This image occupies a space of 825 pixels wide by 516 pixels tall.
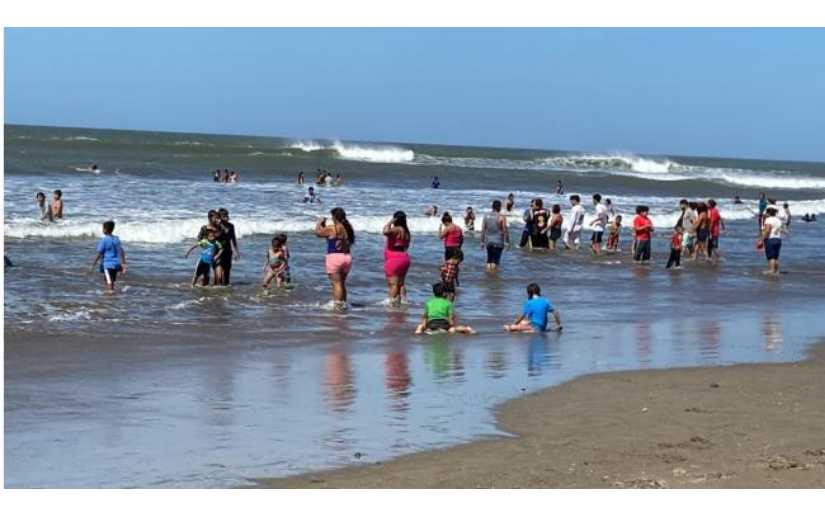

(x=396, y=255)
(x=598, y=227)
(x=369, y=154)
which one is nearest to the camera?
(x=396, y=255)

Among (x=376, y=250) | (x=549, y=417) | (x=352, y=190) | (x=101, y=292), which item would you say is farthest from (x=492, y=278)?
(x=352, y=190)

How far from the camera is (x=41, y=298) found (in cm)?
1672

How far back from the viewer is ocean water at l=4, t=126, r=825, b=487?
8.51 meters

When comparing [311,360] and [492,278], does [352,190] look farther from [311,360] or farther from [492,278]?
[311,360]

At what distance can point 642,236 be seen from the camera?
25.8 meters

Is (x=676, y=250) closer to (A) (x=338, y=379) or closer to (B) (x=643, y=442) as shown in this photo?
(A) (x=338, y=379)

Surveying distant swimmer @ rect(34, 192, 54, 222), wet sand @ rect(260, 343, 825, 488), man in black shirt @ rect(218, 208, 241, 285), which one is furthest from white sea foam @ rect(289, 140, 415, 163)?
wet sand @ rect(260, 343, 825, 488)

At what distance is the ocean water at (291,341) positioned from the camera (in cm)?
851

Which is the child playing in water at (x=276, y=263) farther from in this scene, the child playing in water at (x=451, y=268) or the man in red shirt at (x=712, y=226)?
the man in red shirt at (x=712, y=226)

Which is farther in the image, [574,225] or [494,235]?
[574,225]

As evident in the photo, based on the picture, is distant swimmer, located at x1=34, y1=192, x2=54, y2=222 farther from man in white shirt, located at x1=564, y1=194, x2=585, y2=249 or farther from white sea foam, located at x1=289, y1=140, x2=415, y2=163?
white sea foam, located at x1=289, y1=140, x2=415, y2=163

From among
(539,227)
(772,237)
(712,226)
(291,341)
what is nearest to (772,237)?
(772,237)

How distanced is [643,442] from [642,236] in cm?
1753

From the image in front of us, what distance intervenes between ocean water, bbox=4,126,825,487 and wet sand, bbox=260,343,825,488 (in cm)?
39
